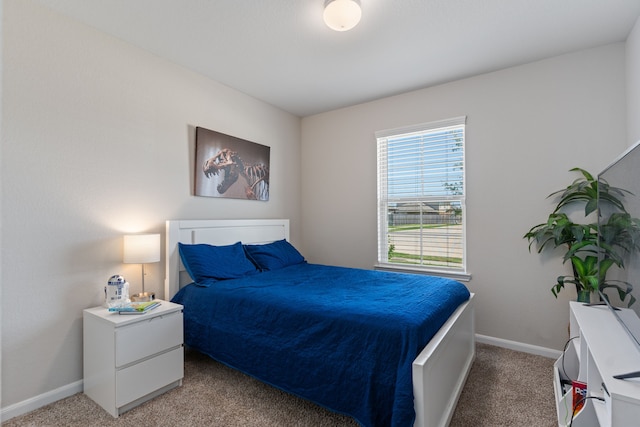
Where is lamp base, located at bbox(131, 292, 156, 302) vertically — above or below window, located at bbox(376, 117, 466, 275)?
below

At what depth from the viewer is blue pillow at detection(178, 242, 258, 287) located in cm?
262

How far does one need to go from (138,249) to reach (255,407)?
1411 mm

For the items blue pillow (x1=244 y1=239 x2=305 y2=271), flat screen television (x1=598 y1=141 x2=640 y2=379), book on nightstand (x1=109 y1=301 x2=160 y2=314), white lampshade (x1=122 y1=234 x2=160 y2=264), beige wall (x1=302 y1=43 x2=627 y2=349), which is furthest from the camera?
blue pillow (x1=244 y1=239 x2=305 y2=271)

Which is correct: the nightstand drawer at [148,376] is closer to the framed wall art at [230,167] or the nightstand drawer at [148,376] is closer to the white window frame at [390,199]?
the framed wall art at [230,167]

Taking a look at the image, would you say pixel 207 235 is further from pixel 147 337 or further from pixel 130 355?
pixel 130 355

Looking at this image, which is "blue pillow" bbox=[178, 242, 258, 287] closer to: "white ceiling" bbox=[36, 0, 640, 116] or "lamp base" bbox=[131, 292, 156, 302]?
"lamp base" bbox=[131, 292, 156, 302]

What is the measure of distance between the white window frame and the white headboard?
4.13 feet

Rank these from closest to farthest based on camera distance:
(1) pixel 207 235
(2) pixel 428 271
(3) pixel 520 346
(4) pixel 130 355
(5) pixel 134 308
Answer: (4) pixel 130 355 → (5) pixel 134 308 → (3) pixel 520 346 → (1) pixel 207 235 → (2) pixel 428 271

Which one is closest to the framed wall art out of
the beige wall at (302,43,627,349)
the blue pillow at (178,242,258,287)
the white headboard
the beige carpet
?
the white headboard

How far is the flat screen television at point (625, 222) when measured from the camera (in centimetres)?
130

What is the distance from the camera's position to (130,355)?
1970 millimetres

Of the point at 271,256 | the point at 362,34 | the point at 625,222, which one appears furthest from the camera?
the point at 271,256

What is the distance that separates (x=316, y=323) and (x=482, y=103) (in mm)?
2690

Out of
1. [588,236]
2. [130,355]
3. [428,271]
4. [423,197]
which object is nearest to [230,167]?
[130,355]
